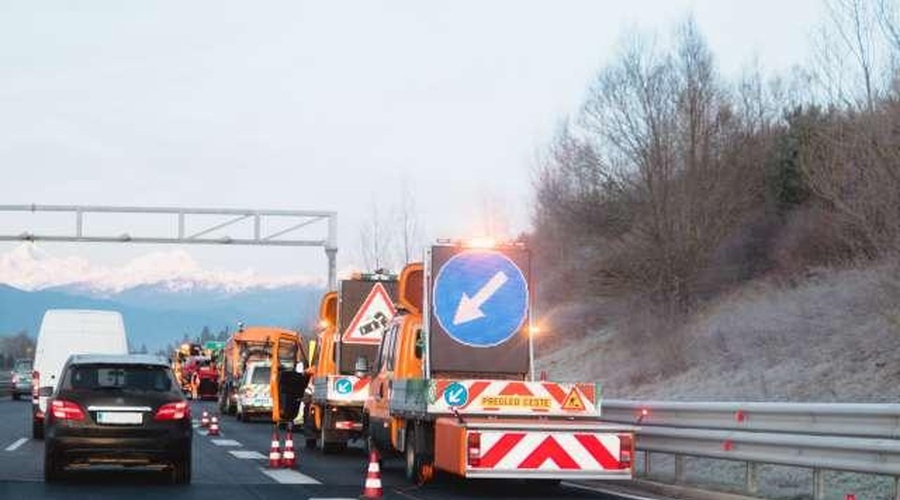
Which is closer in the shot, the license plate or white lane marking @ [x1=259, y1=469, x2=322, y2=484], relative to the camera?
the license plate

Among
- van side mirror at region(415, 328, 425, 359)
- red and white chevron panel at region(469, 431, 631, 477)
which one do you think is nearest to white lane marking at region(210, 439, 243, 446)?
van side mirror at region(415, 328, 425, 359)

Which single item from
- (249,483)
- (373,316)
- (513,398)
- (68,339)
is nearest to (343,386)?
(373,316)

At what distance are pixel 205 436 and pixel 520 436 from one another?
55.4ft

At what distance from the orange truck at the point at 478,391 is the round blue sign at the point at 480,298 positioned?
0.01m

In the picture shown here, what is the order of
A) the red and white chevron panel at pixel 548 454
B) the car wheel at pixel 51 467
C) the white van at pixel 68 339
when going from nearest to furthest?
the red and white chevron panel at pixel 548 454 → the car wheel at pixel 51 467 → the white van at pixel 68 339

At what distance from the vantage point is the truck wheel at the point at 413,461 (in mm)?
18375

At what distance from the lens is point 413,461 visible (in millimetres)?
18781

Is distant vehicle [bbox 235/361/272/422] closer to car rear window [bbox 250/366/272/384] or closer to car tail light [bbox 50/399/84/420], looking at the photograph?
car rear window [bbox 250/366/272/384]

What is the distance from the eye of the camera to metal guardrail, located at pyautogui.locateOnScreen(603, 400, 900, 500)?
45.4 feet

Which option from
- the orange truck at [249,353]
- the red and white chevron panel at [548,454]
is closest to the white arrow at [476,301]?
the red and white chevron panel at [548,454]

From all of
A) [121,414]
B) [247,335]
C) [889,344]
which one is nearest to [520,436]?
[121,414]

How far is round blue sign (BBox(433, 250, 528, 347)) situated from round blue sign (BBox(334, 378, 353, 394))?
651 cm

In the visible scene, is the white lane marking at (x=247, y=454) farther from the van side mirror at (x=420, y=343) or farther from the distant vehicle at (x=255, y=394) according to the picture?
the distant vehicle at (x=255, y=394)

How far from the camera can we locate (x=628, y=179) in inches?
1724
